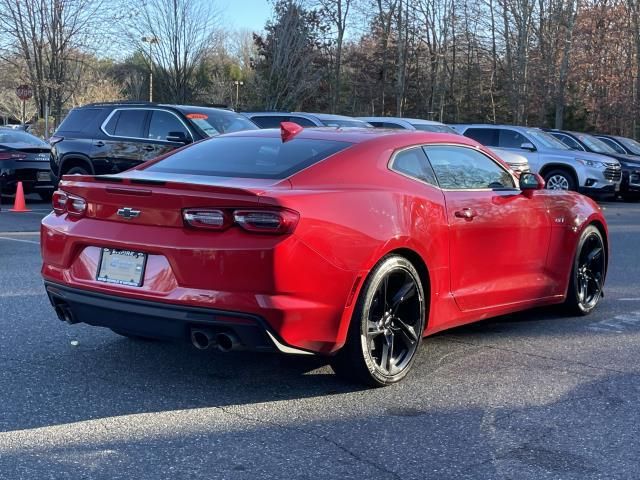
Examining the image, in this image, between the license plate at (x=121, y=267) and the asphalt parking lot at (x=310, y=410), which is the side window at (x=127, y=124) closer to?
the asphalt parking lot at (x=310, y=410)

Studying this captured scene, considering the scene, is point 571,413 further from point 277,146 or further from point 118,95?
point 118,95

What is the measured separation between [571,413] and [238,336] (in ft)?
5.96

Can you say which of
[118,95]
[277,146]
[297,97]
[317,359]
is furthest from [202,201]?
[118,95]

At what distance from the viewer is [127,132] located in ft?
43.9

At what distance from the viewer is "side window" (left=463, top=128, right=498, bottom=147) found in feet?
64.4

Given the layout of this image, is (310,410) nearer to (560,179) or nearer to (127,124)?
(127,124)

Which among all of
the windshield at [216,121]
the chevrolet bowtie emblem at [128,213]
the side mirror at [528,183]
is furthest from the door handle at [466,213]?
the windshield at [216,121]

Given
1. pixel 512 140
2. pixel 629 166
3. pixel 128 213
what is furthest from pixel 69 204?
pixel 629 166

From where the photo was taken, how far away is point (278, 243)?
4051mm

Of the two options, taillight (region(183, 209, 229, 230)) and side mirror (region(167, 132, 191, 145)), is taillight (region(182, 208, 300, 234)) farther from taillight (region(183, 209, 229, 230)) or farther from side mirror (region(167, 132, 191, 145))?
side mirror (region(167, 132, 191, 145))

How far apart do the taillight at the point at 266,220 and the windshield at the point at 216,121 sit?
8.87m

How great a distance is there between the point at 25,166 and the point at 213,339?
518 inches

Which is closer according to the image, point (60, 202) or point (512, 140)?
point (60, 202)

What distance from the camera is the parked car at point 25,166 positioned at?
15883 millimetres
